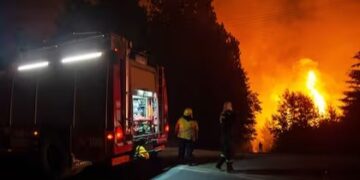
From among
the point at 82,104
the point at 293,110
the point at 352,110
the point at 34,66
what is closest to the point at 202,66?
the point at 352,110

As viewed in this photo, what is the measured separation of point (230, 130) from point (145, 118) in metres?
2.23

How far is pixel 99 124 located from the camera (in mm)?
9273

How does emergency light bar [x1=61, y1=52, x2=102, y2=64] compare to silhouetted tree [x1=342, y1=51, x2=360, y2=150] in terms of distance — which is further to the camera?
silhouetted tree [x1=342, y1=51, x2=360, y2=150]

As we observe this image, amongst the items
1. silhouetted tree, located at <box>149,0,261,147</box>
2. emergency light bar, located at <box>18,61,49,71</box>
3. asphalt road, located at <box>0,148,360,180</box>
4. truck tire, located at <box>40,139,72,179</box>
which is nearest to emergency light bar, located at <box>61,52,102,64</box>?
emergency light bar, located at <box>18,61,49,71</box>

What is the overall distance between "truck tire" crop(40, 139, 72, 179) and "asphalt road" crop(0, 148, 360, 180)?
1.79ft

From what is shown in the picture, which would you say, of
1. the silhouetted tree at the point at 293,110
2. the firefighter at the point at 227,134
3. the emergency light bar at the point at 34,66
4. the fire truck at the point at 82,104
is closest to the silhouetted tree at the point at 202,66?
the silhouetted tree at the point at 293,110

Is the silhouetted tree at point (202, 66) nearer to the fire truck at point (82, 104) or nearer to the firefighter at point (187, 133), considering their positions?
the firefighter at point (187, 133)

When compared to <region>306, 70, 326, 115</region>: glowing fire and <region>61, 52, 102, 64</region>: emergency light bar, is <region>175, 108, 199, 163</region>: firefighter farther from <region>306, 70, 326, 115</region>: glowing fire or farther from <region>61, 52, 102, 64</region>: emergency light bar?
<region>306, 70, 326, 115</region>: glowing fire

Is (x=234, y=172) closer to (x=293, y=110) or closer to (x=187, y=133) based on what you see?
(x=187, y=133)

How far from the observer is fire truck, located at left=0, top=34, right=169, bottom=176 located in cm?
931

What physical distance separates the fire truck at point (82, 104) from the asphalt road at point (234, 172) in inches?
26.4

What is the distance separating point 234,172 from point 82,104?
3.69 meters

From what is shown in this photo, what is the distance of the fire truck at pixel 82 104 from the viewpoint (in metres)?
9.31

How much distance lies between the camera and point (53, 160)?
33.7ft
